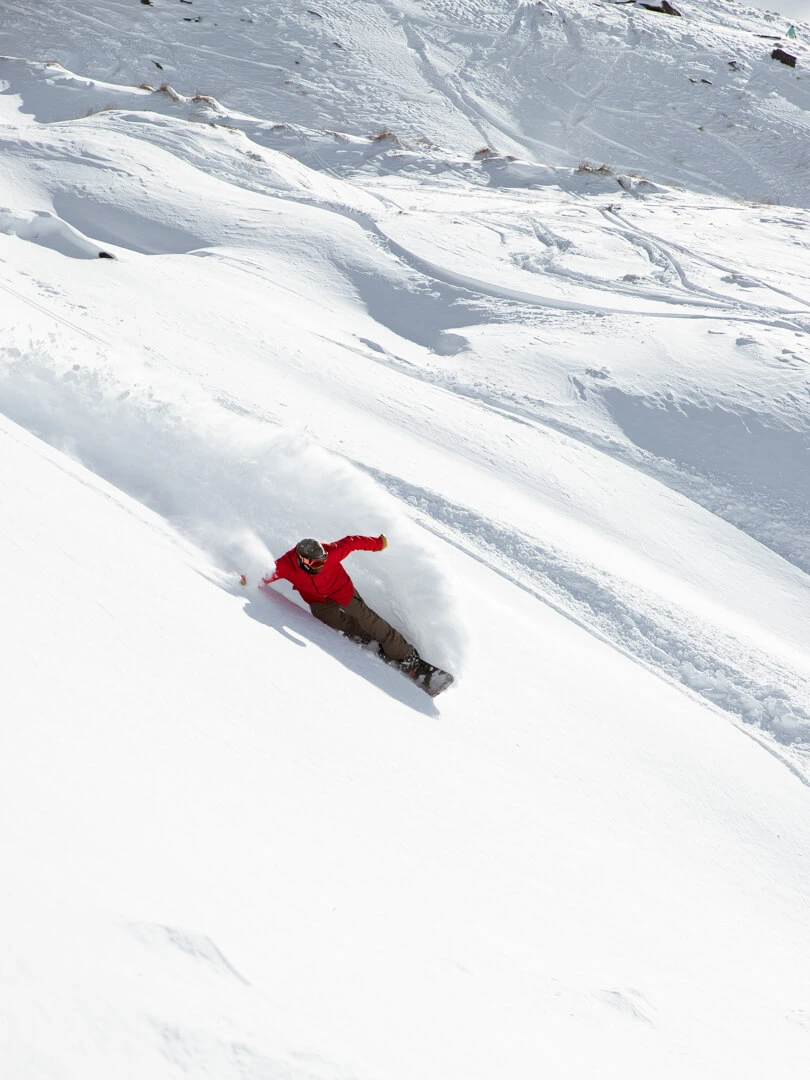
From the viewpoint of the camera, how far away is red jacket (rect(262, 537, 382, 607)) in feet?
15.3

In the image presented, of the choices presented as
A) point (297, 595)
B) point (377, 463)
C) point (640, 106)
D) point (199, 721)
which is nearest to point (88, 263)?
point (377, 463)

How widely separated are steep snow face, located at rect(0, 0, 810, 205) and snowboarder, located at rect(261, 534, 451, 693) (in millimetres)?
15964

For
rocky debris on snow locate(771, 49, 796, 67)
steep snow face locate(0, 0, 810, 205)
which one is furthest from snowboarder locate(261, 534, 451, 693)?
rocky debris on snow locate(771, 49, 796, 67)

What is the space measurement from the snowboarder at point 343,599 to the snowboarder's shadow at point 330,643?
0.06 metres

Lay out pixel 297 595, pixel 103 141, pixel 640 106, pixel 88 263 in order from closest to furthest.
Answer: pixel 297 595 → pixel 88 263 → pixel 103 141 → pixel 640 106

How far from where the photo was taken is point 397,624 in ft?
16.9

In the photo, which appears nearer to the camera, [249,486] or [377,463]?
[249,486]

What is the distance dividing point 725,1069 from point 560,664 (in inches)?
113

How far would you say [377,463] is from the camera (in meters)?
6.77

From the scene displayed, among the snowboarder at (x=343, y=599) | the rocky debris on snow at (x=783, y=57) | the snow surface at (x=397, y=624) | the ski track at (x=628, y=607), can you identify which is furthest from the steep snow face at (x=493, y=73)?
the snowboarder at (x=343, y=599)

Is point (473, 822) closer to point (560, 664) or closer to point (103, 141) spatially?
point (560, 664)

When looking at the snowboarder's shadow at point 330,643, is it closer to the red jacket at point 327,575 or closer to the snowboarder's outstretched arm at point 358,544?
the red jacket at point 327,575

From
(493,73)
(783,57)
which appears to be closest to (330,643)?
(493,73)

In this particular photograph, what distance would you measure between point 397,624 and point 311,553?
3.05ft
